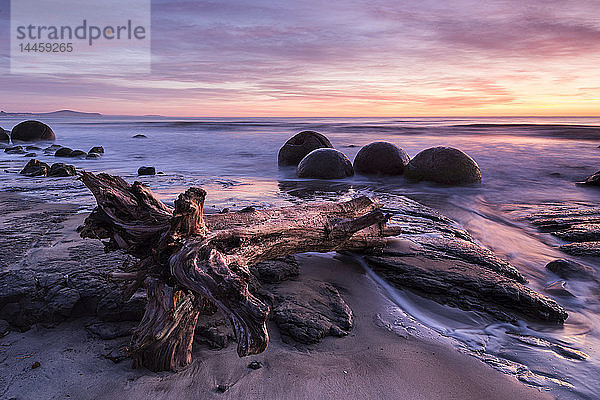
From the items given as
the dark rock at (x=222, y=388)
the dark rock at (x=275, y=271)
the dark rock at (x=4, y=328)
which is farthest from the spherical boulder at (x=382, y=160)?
the dark rock at (x=4, y=328)

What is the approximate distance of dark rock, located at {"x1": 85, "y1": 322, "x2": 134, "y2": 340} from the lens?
7.79ft

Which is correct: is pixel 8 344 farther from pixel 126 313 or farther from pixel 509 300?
pixel 509 300

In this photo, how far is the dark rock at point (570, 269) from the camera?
150 inches

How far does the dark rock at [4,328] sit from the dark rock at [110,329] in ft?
1.47

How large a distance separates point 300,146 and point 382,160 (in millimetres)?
2802

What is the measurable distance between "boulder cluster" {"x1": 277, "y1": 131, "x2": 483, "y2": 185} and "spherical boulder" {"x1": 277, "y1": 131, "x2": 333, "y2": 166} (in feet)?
5.56

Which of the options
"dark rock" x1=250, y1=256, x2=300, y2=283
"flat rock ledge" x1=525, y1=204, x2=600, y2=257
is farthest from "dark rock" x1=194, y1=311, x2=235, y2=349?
"flat rock ledge" x1=525, y1=204, x2=600, y2=257

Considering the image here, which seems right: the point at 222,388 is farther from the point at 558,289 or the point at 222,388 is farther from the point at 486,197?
the point at 486,197

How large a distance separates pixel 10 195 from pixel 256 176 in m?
Result: 5.41

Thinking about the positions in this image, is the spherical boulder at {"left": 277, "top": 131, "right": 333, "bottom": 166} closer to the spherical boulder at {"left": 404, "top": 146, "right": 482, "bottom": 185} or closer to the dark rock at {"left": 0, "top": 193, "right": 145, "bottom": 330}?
the spherical boulder at {"left": 404, "top": 146, "right": 482, "bottom": 185}

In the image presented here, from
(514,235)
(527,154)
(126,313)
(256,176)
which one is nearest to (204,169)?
(256,176)

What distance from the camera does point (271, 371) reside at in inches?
85.5

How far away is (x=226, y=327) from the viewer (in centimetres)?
250

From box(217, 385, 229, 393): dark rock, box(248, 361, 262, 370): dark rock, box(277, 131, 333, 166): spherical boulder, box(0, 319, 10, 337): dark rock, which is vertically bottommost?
box(217, 385, 229, 393): dark rock
